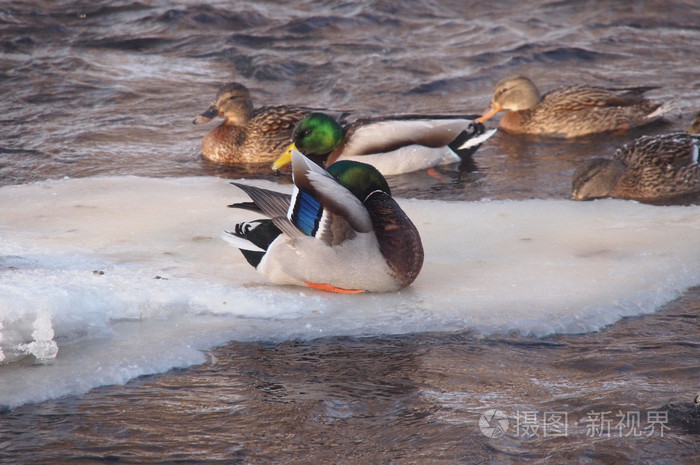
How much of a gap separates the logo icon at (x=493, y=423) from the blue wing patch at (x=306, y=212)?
1.34 meters

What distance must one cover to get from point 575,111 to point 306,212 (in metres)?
5.71

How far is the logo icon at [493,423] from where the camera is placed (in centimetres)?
331

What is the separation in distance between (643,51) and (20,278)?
983 cm

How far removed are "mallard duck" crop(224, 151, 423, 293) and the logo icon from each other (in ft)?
3.82

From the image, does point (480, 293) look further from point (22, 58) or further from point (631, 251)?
point (22, 58)

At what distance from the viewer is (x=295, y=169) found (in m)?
4.23

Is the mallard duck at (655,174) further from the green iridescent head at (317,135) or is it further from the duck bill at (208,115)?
the duck bill at (208,115)

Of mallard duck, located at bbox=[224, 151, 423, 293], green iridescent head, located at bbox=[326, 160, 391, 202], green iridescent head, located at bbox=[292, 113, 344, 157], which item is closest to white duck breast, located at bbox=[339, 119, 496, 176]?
green iridescent head, located at bbox=[292, 113, 344, 157]

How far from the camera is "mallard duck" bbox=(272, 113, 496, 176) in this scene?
7848mm

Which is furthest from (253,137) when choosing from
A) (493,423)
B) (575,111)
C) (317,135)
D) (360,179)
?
(493,423)

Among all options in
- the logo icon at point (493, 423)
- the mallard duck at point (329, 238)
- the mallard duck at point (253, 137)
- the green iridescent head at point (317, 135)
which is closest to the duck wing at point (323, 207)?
the mallard duck at point (329, 238)

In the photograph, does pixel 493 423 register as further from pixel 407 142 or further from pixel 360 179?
pixel 407 142

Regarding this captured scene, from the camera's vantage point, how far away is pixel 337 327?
14.0ft

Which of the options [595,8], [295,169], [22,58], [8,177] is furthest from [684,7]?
[295,169]
